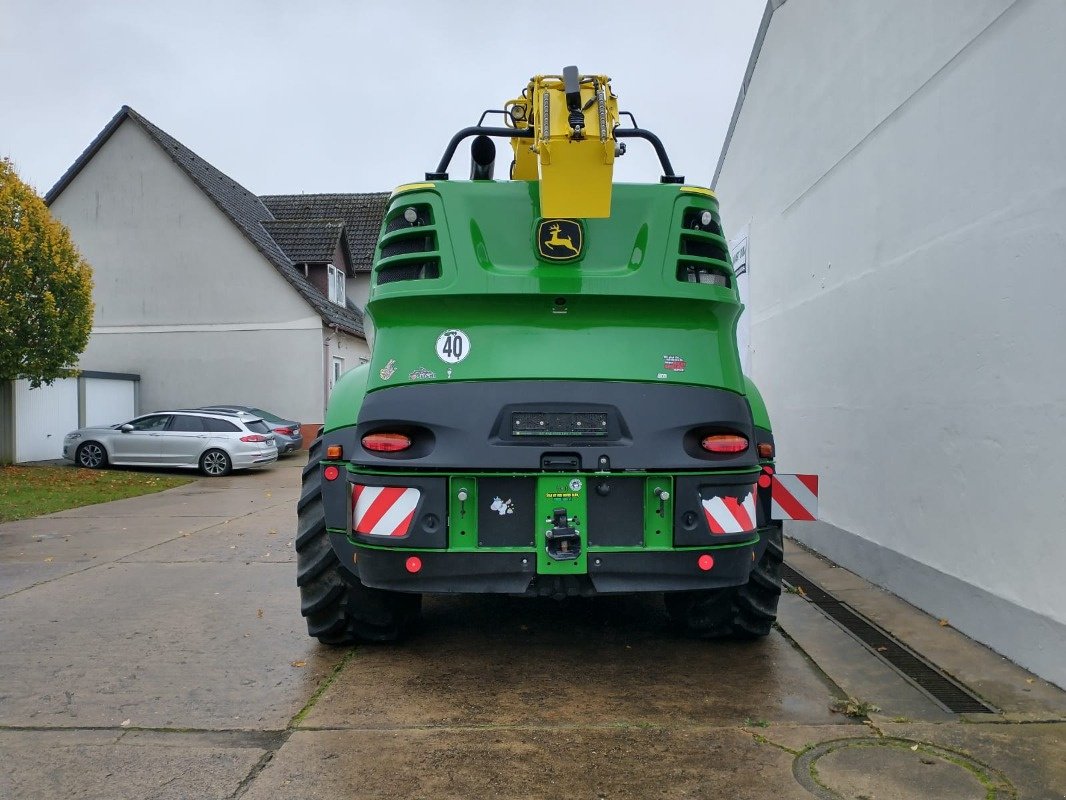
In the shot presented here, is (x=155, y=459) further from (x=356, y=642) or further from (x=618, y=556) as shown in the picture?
(x=618, y=556)

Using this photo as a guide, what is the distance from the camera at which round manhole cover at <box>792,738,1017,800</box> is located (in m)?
3.22

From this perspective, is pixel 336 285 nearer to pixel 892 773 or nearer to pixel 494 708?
pixel 494 708

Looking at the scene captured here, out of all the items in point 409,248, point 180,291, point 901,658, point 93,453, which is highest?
point 180,291

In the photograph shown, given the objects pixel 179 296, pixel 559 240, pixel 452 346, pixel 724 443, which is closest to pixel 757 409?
pixel 724 443

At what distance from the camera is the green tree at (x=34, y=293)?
16.5 m

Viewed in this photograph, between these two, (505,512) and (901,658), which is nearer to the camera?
(505,512)

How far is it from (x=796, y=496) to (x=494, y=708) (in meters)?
2.30

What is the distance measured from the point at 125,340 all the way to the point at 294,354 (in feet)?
Result: 15.7

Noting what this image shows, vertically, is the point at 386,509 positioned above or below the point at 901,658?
above

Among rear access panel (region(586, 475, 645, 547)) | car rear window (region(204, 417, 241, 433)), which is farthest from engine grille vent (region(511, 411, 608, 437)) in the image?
car rear window (region(204, 417, 241, 433))

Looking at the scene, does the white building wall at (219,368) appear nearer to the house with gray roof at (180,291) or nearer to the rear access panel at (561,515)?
the house with gray roof at (180,291)

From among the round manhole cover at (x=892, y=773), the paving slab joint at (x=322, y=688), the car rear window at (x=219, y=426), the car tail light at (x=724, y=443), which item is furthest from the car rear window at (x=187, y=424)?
the round manhole cover at (x=892, y=773)

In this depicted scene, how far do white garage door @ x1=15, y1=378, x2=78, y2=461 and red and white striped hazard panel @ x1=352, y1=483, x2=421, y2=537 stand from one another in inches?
672

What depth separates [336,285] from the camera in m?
28.5
